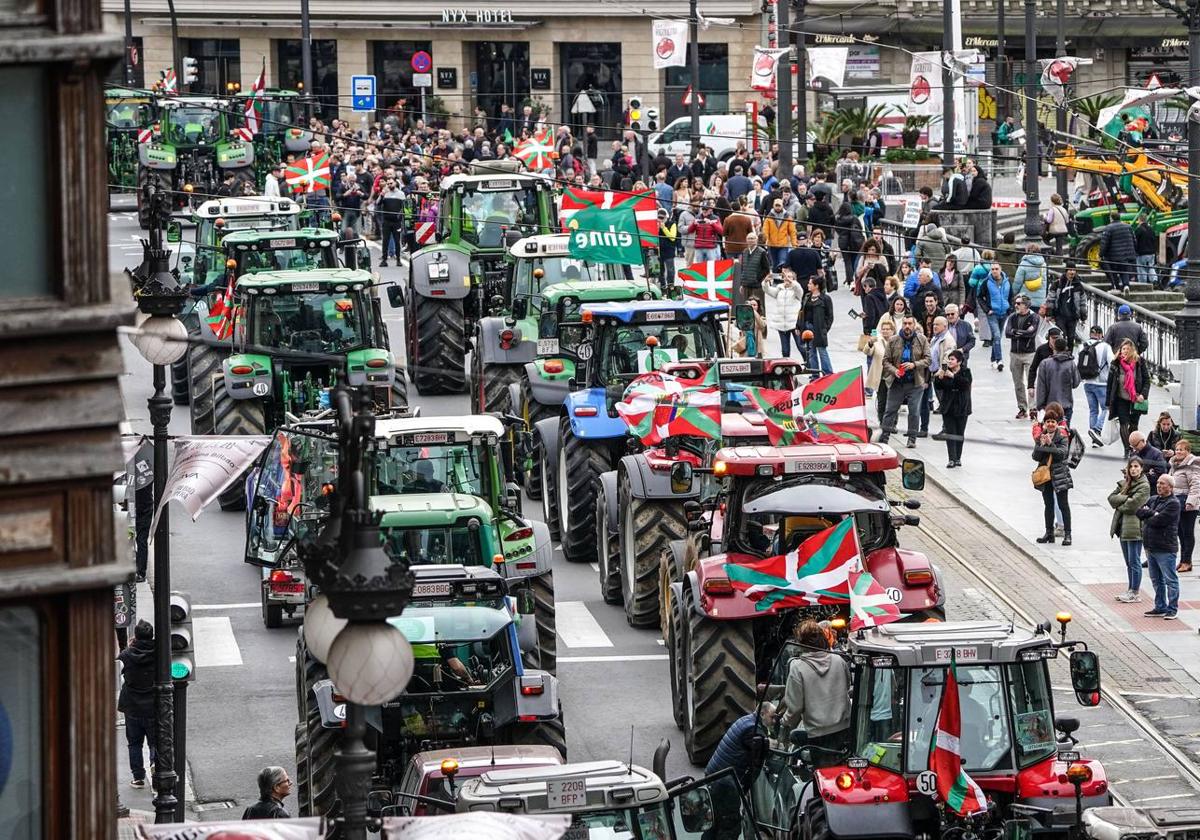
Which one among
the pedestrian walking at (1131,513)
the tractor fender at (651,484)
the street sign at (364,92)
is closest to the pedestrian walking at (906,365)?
the pedestrian walking at (1131,513)

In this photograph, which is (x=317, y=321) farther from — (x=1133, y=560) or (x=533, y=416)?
(x=1133, y=560)

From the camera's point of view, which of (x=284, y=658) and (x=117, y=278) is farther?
(x=284, y=658)

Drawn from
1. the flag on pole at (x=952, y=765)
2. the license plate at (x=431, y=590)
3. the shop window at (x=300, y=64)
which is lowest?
the flag on pole at (x=952, y=765)

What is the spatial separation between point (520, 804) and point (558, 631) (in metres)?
9.23

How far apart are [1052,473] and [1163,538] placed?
2.69 m

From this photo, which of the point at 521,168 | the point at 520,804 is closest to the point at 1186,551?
the point at 520,804

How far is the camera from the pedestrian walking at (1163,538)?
2131cm

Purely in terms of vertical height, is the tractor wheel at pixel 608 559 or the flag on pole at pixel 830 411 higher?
the flag on pole at pixel 830 411

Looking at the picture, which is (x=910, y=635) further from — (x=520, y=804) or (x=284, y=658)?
(x=284, y=658)

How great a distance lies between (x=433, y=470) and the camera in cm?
2008

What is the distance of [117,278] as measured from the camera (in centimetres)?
886

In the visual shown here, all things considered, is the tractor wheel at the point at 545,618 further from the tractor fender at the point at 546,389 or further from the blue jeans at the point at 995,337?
the blue jeans at the point at 995,337

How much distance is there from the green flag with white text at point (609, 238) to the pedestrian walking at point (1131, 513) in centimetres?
689

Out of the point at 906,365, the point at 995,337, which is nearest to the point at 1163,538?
the point at 906,365
